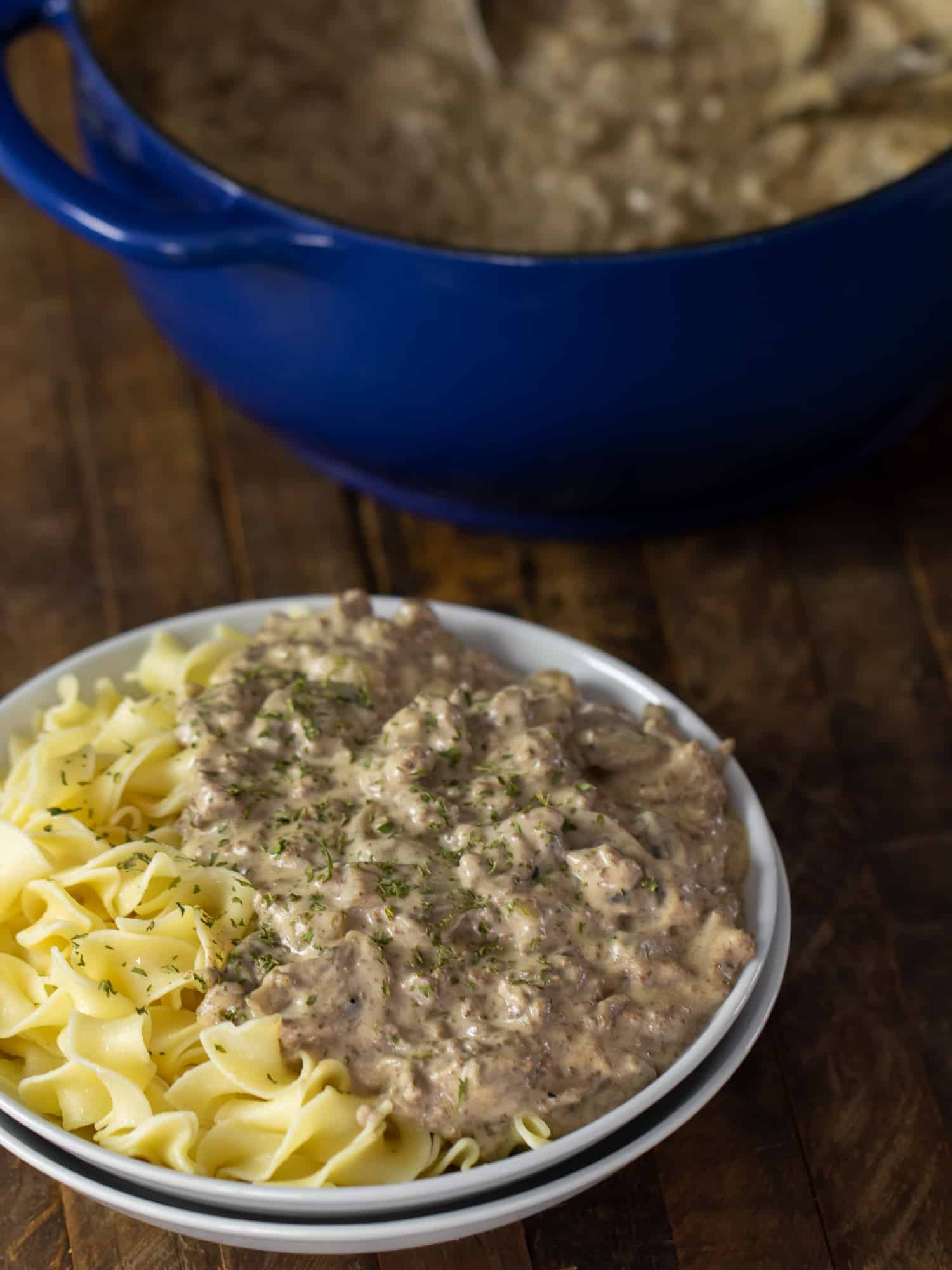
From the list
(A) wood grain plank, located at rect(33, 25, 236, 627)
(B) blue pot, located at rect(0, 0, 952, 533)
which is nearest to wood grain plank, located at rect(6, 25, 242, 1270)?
(A) wood grain plank, located at rect(33, 25, 236, 627)

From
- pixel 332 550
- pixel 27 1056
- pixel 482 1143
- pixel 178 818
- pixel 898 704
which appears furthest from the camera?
pixel 332 550

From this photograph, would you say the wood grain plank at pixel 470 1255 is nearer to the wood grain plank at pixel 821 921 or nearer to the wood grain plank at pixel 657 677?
the wood grain plank at pixel 657 677

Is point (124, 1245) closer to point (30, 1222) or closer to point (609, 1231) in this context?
point (30, 1222)

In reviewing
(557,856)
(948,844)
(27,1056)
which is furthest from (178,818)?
(948,844)

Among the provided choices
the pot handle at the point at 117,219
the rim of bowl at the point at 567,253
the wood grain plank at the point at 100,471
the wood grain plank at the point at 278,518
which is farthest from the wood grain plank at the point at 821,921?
the pot handle at the point at 117,219

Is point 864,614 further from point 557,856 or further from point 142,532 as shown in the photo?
point 142,532
